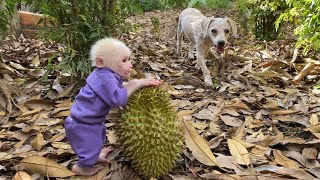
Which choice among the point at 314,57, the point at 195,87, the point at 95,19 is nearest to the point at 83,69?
the point at 95,19

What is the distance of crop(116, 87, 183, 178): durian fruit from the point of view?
190 cm

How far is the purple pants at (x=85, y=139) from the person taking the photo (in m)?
1.92

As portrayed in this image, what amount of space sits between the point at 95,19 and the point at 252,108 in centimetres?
151

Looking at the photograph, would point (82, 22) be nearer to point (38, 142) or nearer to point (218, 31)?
point (38, 142)

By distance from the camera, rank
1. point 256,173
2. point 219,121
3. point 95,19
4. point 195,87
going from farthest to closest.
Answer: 1. point 195,87
2. point 95,19
3. point 219,121
4. point 256,173

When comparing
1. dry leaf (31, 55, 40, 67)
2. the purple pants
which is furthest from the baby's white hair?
dry leaf (31, 55, 40, 67)

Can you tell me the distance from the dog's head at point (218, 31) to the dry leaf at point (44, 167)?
2464 millimetres

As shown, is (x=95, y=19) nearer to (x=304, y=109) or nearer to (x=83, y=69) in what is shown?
(x=83, y=69)

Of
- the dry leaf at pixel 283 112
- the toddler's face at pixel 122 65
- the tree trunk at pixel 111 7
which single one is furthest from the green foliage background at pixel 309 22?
the toddler's face at pixel 122 65

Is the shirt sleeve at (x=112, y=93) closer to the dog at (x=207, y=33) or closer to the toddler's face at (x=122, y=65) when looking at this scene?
the toddler's face at (x=122, y=65)

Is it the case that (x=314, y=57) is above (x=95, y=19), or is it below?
below

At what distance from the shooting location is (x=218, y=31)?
13.5 feet

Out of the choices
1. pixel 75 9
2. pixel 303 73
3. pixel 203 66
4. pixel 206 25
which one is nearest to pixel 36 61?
pixel 75 9

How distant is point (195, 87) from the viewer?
11.9ft
